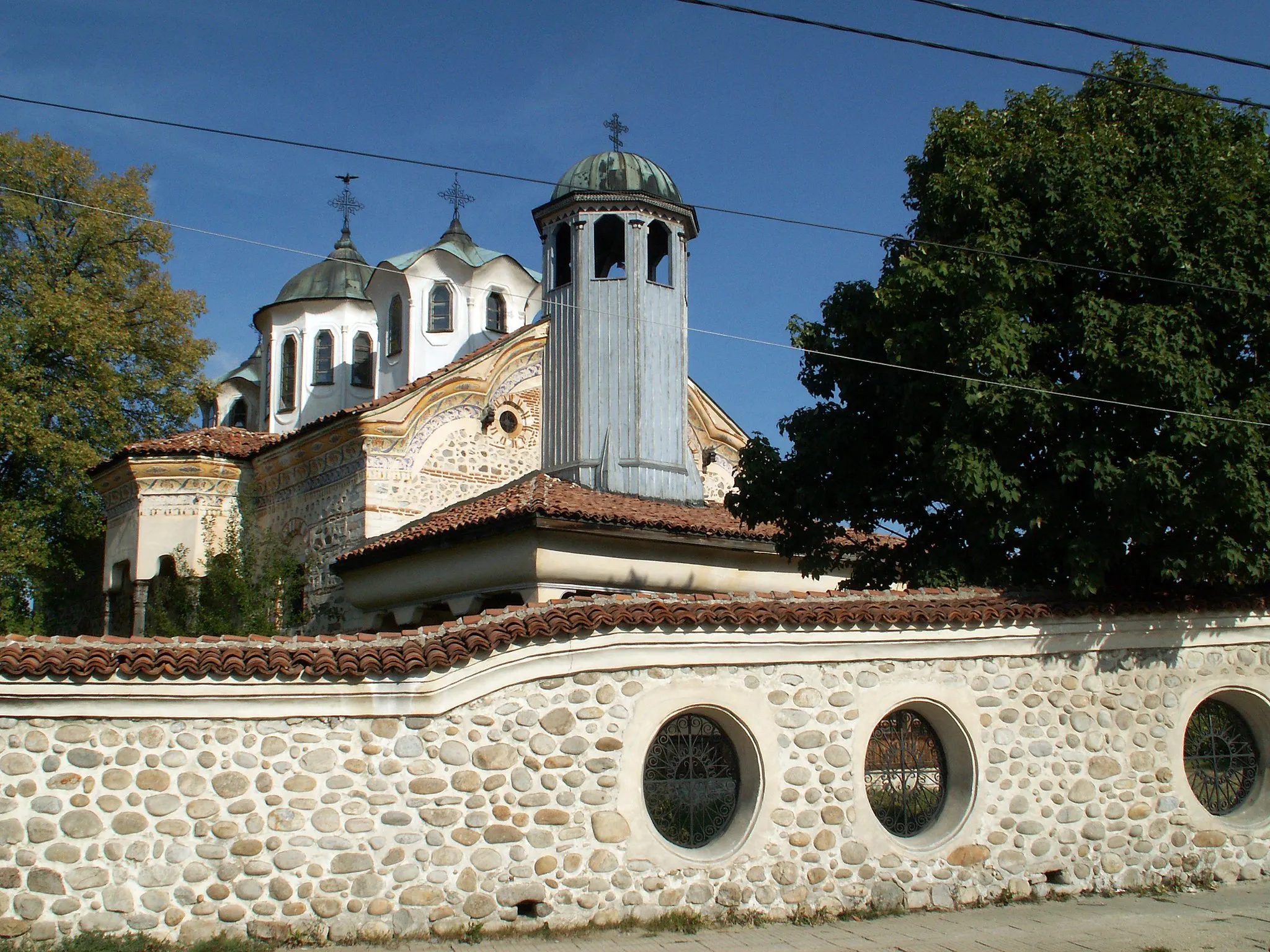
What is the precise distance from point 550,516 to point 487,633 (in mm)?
5958

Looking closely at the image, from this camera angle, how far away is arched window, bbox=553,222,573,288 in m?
19.1

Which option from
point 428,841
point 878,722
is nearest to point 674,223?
point 878,722

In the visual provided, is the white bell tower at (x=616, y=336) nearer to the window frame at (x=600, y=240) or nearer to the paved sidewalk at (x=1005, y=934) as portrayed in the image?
the window frame at (x=600, y=240)

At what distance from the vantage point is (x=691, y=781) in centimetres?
851

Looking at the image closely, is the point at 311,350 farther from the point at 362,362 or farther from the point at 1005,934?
the point at 1005,934

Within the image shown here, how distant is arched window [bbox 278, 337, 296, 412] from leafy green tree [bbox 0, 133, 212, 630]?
1614 mm

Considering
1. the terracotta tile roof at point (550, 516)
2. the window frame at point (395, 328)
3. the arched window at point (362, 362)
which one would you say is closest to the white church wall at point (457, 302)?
the window frame at point (395, 328)

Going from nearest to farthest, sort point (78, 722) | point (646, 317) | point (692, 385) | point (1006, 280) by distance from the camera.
Answer: point (78, 722) → point (1006, 280) → point (646, 317) → point (692, 385)

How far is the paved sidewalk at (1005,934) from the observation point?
7539mm

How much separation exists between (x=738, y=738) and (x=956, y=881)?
207cm

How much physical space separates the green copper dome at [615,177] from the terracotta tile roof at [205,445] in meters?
6.49

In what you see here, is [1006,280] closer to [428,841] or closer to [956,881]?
[956,881]

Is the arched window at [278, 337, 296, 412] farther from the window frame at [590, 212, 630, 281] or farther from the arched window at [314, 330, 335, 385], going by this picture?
the window frame at [590, 212, 630, 281]

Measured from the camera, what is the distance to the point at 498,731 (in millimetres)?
7867
